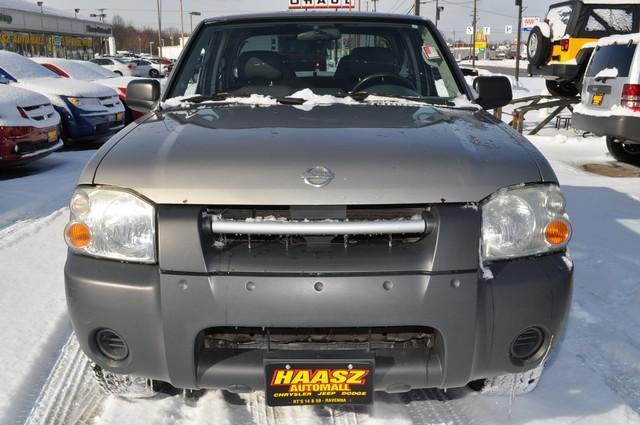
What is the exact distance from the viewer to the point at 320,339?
205 centimetres

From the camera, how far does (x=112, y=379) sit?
233 cm

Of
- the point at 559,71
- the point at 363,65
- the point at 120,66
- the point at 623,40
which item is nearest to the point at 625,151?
the point at 623,40

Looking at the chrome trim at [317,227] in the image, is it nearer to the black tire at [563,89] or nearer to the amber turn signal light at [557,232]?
the amber turn signal light at [557,232]

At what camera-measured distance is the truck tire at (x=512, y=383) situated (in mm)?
2354

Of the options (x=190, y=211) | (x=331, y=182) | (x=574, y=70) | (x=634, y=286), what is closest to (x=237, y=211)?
(x=190, y=211)

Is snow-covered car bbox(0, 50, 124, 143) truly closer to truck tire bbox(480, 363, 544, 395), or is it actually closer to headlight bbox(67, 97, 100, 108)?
headlight bbox(67, 97, 100, 108)

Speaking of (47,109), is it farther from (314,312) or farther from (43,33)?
(43,33)

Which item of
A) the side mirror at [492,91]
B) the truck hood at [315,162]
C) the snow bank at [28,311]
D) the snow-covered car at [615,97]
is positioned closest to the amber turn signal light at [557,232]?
the truck hood at [315,162]

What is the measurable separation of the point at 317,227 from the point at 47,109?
7.15m

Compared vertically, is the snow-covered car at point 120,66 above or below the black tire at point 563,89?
above

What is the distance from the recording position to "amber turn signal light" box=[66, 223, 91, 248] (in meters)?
2.08

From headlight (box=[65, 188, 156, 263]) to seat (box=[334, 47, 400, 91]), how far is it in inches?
59.6

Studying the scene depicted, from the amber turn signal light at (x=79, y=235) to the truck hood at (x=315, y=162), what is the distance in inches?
7.1


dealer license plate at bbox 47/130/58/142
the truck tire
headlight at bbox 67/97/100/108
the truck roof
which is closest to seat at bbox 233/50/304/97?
the truck roof
